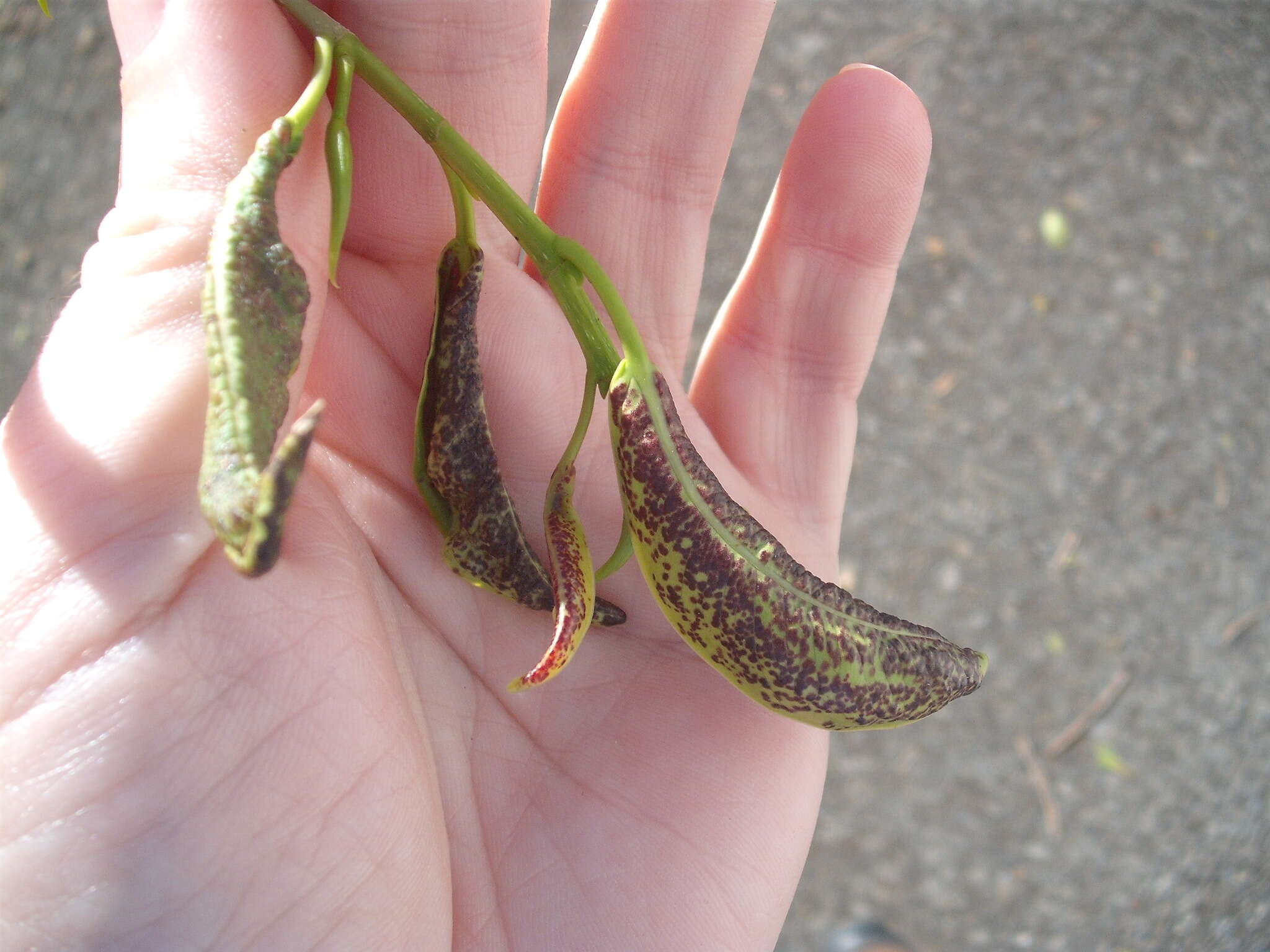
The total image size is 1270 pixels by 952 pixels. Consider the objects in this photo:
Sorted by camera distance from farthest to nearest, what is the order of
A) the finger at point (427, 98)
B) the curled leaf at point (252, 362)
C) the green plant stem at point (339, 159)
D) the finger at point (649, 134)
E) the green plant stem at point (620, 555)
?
1. the finger at point (649, 134)
2. the finger at point (427, 98)
3. the green plant stem at point (620, 555)
4. the green plant stem at point (339, 159)
5. the curled leaf at point (252, 362)

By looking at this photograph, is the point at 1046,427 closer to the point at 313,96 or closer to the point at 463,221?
the point at 463,221

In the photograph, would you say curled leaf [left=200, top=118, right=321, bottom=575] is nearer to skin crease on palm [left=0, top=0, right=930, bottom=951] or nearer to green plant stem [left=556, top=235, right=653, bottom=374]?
skin crease on palm [left=0, top=0, right=930, bottom=951]

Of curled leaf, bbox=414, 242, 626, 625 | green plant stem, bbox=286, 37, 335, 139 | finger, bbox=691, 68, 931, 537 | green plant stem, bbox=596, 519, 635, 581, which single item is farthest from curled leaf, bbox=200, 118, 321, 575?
finger, bbox=691, 68, 931, 537

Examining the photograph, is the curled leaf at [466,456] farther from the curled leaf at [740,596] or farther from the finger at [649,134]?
the finger at [649,134]

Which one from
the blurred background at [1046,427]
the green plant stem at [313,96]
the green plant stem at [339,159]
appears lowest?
the blurred background at [1046,427]

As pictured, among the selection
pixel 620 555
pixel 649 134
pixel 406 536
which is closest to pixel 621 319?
pixel 620 555

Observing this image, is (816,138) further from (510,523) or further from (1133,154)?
(1133,154)

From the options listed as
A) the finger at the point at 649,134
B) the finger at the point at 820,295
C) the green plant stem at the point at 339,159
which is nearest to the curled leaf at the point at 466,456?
the green plant stem at the point at 339,159

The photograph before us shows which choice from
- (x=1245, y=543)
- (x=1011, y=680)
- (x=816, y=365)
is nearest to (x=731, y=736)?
(x=816, y=365)
